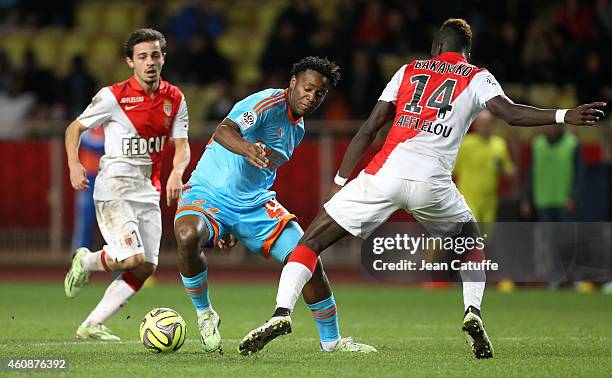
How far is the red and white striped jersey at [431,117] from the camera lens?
765cm

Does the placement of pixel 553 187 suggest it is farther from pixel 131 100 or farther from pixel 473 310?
pixel 473 310

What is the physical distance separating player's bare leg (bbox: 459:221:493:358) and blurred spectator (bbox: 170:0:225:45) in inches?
501

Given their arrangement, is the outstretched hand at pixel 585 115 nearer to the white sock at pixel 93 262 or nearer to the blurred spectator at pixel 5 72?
the white sock at pixel 93 262

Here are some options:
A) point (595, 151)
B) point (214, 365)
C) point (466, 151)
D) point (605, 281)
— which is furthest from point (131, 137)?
point (595, 151)

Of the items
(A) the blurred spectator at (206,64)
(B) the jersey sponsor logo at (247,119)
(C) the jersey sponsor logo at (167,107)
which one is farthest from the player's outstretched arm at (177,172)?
(A) the blurred spectator at (206,64)

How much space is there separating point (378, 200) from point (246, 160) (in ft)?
3.69

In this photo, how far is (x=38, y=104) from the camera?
19.2 m

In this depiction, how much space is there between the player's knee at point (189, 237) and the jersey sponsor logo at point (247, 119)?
761 mm

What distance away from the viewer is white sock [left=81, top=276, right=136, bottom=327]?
9109 mm

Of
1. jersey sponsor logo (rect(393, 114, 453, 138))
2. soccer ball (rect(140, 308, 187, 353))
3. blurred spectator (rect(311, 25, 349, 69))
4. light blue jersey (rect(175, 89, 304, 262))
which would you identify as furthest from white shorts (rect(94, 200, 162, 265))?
blurred spectator (rect(311, 25, 349, 69))

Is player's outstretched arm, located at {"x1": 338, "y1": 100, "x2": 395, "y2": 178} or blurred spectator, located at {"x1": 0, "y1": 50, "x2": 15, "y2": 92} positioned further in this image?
blurred spectator, located at {"x1": 0, "y1": 50, "x2": 15, "y2": 92}

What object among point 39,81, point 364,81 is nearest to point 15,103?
point 39,81

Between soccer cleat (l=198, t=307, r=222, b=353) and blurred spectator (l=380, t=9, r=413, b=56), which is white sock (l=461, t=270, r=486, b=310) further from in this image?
blurred spectator (l=380, t=9, r=413, b=56)

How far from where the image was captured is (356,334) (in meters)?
9.50
